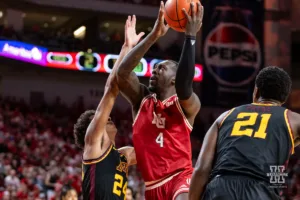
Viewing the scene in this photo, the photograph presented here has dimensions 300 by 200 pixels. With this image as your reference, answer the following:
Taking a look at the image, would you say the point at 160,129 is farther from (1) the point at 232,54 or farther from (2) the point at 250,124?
(1) the point at 232,54

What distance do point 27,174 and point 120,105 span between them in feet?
34.4

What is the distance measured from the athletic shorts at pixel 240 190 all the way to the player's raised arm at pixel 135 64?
5.23 ft

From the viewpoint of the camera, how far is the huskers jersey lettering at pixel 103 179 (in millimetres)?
4805

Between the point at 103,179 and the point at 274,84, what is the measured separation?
190 cm

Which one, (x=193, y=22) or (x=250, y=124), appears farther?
(x=193, y=22)

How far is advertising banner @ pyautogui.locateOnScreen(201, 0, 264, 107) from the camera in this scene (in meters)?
22.3

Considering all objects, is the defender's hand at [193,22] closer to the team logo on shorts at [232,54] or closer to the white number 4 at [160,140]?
the white number 4 at [160,140]

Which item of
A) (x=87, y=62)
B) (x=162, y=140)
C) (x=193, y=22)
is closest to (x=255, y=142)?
(x=193, y=22)

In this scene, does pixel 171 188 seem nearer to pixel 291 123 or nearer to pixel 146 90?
pixel 146 90

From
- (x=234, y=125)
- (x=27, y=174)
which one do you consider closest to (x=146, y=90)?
(x=234, y=125)

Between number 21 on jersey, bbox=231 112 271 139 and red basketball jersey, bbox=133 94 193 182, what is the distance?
4.52ft

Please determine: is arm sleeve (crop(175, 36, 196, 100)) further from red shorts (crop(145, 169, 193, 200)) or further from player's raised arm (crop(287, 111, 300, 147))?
player's raised arm (crop(287, 111, 300, 147))

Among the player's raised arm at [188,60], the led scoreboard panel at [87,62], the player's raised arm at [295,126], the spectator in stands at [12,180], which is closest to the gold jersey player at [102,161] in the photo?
the player's raised arm at [188,60]

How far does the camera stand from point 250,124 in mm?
3441
